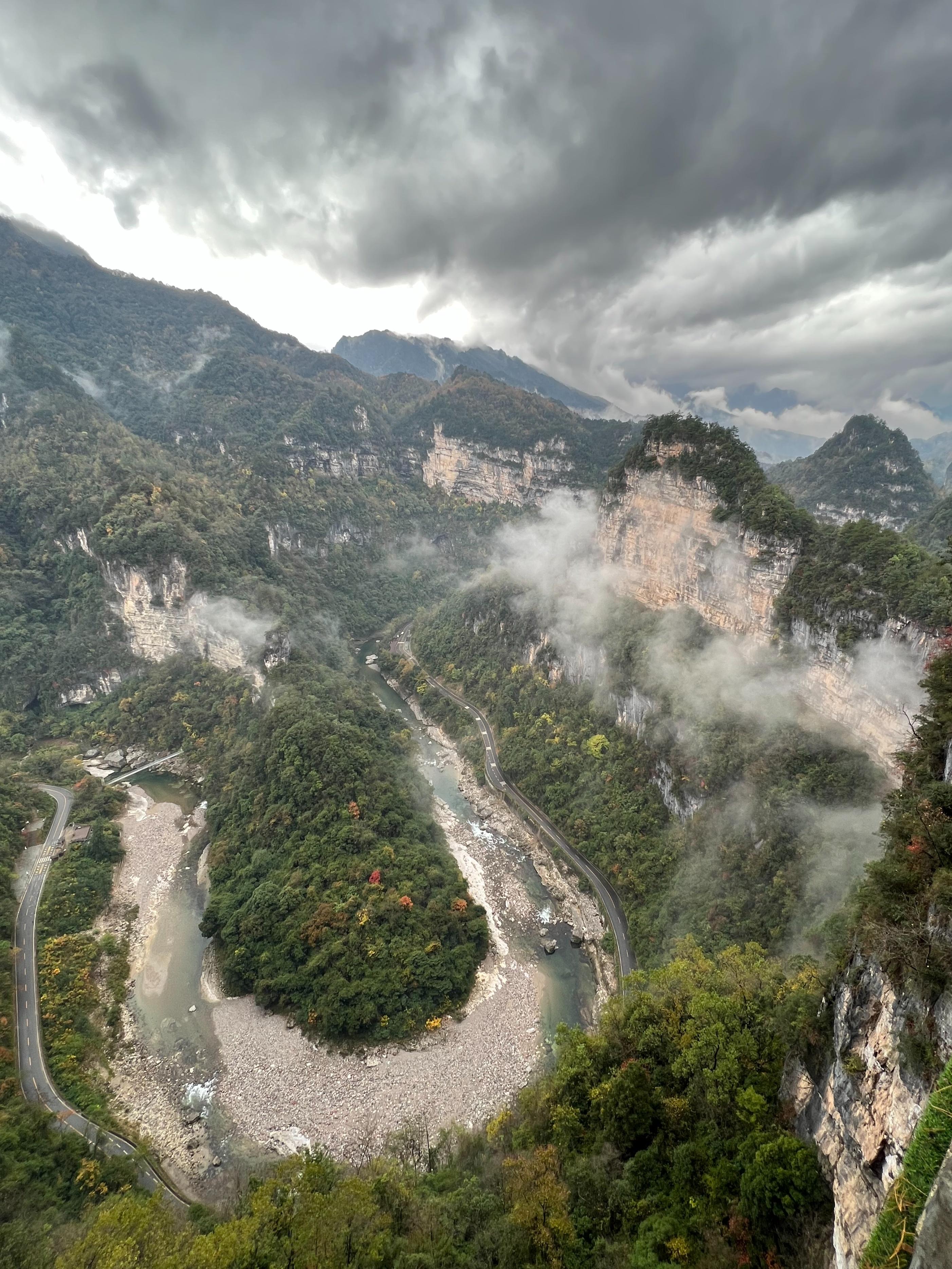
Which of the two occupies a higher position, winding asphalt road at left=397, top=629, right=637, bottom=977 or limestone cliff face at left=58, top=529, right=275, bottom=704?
limestone cliff face at left=58, top=529, right=275, bottom=704

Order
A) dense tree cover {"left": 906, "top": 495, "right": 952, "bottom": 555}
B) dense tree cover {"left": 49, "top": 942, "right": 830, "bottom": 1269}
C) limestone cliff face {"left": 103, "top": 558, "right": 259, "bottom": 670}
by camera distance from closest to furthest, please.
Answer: dense tree cover {"left": 49, "top": 942, "right": 830, "bottom": 1269} < dense tree cover {"left": 906, "top": 495, "right": 952, "bottom": 555} < limestone cliff face {"left": 103, "top": 558, "right": 259, "bottom": 670}

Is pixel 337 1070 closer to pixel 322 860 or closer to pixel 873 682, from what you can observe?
pixel 322 860

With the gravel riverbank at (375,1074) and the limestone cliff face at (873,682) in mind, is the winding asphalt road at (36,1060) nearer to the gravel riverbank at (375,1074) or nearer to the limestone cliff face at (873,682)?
the gravel riverbank at (375,1074)

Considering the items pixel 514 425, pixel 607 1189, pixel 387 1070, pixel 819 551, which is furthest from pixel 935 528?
pixel 514 425

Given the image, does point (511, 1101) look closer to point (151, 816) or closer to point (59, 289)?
point (151, 816)

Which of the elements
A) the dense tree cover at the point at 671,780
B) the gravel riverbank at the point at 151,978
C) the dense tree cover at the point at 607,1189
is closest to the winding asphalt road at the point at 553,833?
the dense tree cover at the point at 671,780

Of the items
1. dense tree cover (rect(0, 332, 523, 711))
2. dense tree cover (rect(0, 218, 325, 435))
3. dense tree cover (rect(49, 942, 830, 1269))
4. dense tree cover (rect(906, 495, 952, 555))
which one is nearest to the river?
dense tree cover (rect(49, 942, 830, 1269))

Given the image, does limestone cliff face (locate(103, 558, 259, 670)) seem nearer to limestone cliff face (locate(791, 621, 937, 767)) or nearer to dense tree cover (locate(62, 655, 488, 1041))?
dense tree cover (locate(62, 655, 488, 1041))

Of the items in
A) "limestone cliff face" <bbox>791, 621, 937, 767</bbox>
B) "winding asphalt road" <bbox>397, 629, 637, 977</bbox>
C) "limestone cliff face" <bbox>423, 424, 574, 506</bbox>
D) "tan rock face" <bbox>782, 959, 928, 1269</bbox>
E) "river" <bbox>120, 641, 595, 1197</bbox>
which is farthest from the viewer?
"limestone cliff face" <bbox>423, 424, 574, 506</bbox>
